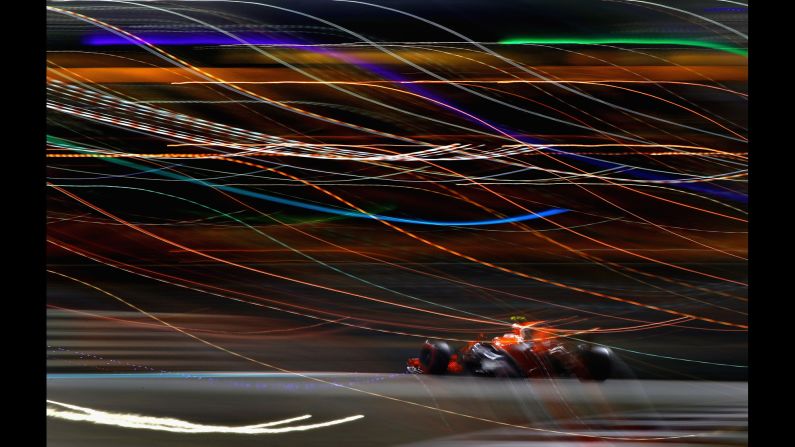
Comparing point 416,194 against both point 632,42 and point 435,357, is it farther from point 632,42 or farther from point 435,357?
point 632,42

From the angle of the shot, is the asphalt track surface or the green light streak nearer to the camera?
the asphalt track surface

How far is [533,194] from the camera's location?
4391 mm

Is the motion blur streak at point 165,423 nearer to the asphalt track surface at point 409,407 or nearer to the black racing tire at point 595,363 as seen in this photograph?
the asphalt track surface at point 409,407

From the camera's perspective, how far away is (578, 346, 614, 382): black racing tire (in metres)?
4.43

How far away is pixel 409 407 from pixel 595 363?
0.99 meters

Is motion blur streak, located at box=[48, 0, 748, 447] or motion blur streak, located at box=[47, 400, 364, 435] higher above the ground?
motion blur streak, located at box=[48, 0, 748, 447]

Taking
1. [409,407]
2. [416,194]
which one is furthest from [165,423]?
[416,194]

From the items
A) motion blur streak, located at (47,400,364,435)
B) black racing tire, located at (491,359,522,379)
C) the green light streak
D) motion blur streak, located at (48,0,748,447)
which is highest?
the green light streak

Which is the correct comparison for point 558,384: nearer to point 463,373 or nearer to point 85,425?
point 463,373

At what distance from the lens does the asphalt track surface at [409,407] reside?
13.9 feet

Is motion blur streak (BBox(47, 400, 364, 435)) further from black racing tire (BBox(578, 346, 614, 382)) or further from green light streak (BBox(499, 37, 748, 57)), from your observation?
green light streak (BBox(499, 37, 748, 57))

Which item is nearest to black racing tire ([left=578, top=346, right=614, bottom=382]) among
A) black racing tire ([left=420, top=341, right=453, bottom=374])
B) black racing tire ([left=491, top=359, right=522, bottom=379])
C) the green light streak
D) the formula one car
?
the formula one car

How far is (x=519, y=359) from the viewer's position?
4445mm
